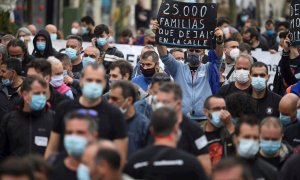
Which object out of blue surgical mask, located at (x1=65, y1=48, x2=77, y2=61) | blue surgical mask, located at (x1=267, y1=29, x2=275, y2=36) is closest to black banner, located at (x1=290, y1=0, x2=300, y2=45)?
blue surgical mask, located at (x1=65, y1=48, x2=77, y2=61)

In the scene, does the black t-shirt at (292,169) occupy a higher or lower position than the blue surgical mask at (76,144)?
lower

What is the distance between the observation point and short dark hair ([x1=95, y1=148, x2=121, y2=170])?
9.88m

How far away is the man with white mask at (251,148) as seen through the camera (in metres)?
11.9

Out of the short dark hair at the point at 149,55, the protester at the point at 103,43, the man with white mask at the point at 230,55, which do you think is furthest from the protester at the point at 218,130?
the protester at the point at 103,43

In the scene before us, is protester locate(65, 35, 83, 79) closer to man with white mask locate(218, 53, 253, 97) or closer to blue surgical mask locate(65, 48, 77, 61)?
blue surgical mask locate(65, 48, 77, 61)

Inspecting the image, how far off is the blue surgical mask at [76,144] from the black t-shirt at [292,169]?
195cm

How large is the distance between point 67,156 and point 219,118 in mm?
2996

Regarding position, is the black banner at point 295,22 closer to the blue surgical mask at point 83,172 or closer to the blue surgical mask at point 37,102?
the blue surgical mask at point 37,102

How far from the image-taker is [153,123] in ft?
36.3

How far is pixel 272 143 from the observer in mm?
12805

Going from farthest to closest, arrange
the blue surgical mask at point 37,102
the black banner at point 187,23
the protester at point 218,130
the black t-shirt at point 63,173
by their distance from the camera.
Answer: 1. the black banner at point 187,23
2. the protester at point 218,130
3. the blue surgical mask at point 37,102
4. the black t-shirt at point 63,173

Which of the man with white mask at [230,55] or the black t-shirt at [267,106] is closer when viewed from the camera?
the black t-shirt at [267,106]

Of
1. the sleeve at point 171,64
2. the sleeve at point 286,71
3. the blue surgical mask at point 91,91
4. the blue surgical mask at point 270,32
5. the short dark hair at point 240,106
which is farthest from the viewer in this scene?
the blue surgical mask at point 270,32

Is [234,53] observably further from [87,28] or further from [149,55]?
[87,28]
